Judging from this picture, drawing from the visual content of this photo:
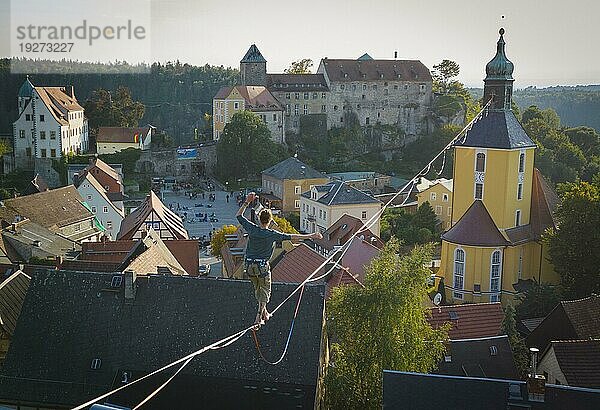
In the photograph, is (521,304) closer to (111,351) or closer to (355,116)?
(111,351)

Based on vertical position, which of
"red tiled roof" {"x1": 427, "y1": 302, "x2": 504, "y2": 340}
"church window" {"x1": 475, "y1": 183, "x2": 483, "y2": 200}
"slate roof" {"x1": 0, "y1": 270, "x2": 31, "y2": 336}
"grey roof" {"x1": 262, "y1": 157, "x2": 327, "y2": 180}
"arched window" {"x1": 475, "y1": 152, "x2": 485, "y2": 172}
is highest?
"arched window" {"x1": 475, "y1": 152, "x2": 485, "y2": 172}

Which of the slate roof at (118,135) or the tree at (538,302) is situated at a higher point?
the slate roof at (118,135)

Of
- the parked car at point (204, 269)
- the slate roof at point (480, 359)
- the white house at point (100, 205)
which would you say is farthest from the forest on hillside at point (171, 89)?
the slate roof at point (480, 359)

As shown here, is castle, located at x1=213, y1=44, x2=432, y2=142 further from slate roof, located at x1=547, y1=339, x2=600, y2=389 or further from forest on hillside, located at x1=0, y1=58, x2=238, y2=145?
slate roof, located at x1=547, y1=339, x2=600, y2=389

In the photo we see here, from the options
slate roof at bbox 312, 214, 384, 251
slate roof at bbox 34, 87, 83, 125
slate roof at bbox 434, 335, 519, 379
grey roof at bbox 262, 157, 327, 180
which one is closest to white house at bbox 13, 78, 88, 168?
slate roof at bbox 34, 87, 83, 125

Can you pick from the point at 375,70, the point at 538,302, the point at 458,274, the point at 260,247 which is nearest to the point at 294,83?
the point at 375,70

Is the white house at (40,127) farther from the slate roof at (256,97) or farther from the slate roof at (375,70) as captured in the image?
the slate roof at (375,70)

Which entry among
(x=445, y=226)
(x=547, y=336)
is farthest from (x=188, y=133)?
(x=547, y=336)
